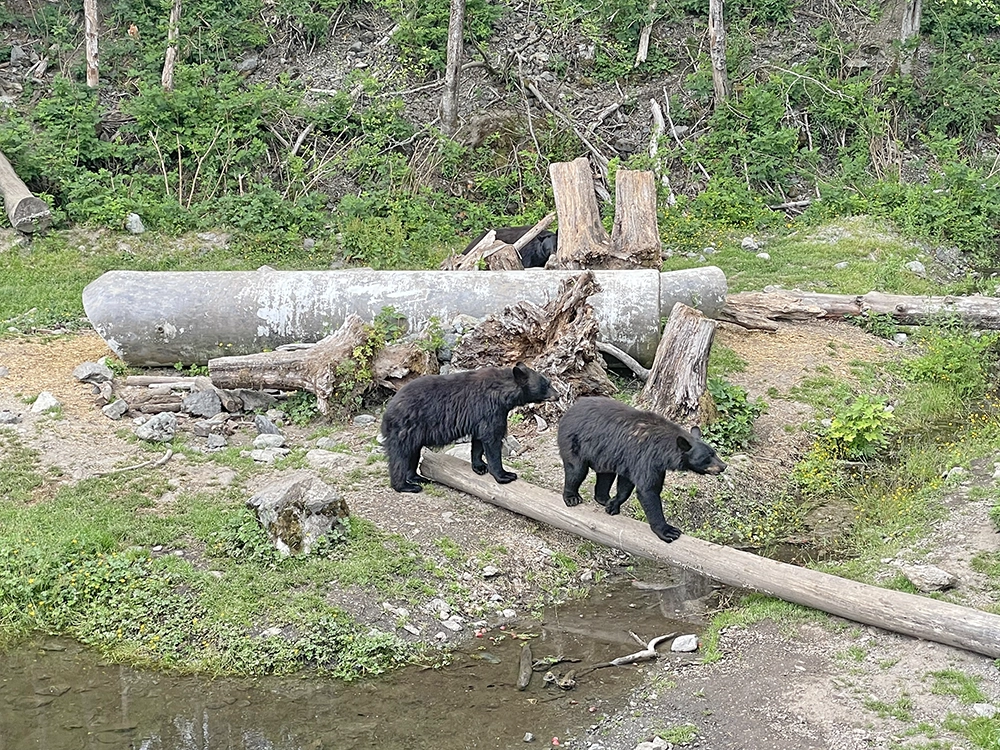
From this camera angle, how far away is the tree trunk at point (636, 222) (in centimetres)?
1233

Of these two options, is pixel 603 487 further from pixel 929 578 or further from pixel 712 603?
pixel 929 578

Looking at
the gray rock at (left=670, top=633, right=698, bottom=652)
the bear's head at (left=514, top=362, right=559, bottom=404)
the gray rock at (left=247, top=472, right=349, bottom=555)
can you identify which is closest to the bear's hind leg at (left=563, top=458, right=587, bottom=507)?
the bear's head at (left=514, top=362, right=559, bottom=404)

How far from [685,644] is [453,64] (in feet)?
40.0

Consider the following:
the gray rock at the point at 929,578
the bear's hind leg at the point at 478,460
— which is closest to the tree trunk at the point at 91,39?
the bear's hind leg at the point at 478,460

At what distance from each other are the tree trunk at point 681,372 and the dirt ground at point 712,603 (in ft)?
2.28

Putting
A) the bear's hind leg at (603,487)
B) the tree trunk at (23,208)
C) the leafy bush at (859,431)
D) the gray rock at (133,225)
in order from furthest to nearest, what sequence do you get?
the gray rock at (133,225), the tree trunk at (23,208), the leafy bush at (859,431), the bear's hind leg at (603,487)

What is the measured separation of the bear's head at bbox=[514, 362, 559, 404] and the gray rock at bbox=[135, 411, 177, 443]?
3.16 meters

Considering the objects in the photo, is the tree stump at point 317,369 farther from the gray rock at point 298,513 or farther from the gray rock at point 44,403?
the gray rock at point 298,513

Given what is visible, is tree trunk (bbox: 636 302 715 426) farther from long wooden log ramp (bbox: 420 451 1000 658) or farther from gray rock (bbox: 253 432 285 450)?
gray rock (bbox: 253 432 285 450)

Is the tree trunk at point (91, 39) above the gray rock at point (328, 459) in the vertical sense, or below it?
above

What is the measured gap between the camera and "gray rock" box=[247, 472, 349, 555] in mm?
7387

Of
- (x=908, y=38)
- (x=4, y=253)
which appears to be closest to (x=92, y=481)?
(x=4, y=253)

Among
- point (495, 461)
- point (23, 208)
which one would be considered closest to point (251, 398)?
point (495, 461)

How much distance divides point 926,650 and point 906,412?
4.67 meters
